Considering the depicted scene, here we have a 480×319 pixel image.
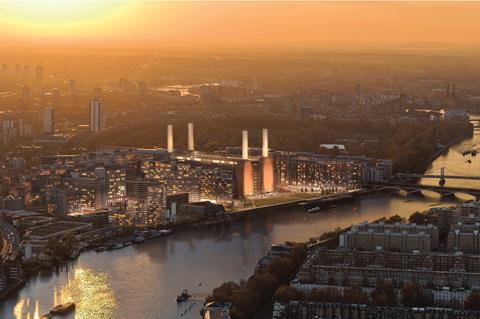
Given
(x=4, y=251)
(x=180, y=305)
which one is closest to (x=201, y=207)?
(x=4, y=251)

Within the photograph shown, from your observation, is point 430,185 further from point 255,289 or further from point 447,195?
point 255,289

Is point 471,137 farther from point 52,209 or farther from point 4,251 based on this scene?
point 4,251

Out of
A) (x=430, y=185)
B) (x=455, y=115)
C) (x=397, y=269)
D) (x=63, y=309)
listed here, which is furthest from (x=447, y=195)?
(x=455, y=115)

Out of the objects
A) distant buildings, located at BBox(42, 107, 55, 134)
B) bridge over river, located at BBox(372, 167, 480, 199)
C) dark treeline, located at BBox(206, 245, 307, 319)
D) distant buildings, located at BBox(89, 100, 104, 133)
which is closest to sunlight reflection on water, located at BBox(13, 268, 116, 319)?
dark treeline, located at BBox(206, 245, 307, 319)

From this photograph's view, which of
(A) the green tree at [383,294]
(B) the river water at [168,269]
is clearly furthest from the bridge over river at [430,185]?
(A) the green tree at [383,294]

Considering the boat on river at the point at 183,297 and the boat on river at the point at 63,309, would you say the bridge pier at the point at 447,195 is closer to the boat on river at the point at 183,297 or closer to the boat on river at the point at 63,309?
the boat on river at the point at 183,297

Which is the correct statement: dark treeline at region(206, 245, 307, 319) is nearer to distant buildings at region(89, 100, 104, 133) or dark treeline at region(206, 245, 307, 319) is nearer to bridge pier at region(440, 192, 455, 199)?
bridge pier at region(440, 192, 455, 199)
